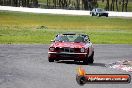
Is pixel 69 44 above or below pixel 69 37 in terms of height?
below

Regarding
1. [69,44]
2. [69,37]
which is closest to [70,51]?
[69,44]

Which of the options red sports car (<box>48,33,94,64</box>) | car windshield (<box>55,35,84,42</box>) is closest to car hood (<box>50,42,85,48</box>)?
red sports car (<box>48,33,94,64</box>)

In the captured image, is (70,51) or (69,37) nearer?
(70,51)

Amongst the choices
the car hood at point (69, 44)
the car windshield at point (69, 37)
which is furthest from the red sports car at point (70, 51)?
the car windshield at point (69, 37)

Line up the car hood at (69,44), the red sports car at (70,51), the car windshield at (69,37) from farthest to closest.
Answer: the car windshield at (69,37) < the car hood at (69,44) < the red sports car at (70,51)

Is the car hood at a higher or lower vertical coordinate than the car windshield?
lower

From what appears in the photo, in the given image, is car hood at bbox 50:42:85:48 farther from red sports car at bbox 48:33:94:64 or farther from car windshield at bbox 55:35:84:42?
car windshield at bbox 55:35:84:42

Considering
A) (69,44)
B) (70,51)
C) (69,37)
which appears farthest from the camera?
(69,37)

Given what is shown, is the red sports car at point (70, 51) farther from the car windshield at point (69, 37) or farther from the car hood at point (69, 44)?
the car windshield at point (69, 37)

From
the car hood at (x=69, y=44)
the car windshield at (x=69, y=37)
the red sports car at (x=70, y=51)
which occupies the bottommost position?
the red sports car at (x=70, y=51)

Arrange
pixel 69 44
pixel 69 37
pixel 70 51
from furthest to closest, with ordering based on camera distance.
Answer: pixel 69 37 → pixel 69 44 → pixel 70 51

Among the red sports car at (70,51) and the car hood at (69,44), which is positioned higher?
the car hood at (69,44)

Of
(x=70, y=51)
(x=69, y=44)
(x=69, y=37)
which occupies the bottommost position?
(x=70, y=51)

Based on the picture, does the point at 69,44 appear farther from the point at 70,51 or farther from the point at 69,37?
the point at 69,37
